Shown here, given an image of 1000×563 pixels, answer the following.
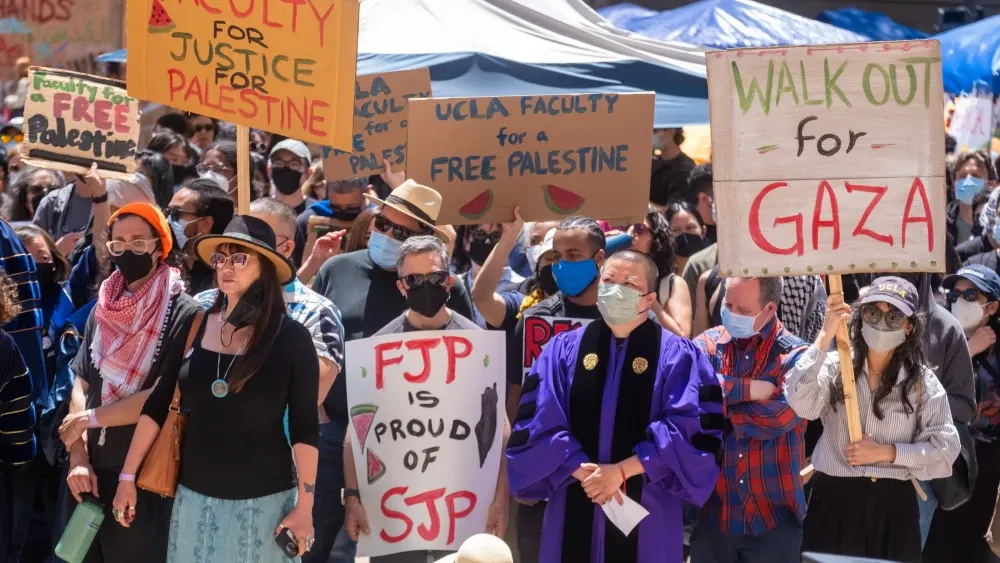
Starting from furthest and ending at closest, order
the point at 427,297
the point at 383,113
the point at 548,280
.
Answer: the point at 383,113 → the point at 548,280 → the point at 427,297

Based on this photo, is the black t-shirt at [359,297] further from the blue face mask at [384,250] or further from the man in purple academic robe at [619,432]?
the man in purple academic robe at [619,432]

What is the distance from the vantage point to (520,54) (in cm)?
1007

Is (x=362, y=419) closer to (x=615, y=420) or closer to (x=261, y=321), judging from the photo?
(x=261, y=321)

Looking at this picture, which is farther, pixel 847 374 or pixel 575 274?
pixel 575 274

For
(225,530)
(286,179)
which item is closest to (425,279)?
(225,530)

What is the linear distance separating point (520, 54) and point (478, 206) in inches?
145

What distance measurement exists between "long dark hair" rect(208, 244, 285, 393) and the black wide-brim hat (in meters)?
0.03

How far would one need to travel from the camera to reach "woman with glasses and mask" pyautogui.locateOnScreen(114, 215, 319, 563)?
4.61 metres

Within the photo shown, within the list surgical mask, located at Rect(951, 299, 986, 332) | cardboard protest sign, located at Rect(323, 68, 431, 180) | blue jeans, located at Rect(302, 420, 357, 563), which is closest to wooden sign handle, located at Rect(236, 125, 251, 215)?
blue jeans, located at Rect(302, 420, 357, 563)

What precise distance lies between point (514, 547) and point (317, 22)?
7.86 ft

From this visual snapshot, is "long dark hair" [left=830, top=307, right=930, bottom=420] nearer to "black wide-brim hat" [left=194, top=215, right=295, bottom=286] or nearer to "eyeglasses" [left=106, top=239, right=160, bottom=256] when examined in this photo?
"black wide-brim hat" [left=194, top=215, right=295, bottom=286]

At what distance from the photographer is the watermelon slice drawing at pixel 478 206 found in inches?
260

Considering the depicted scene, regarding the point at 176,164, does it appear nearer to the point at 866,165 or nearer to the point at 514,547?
the point at 514,547

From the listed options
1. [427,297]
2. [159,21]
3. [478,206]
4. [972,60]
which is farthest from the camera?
[972,60]
